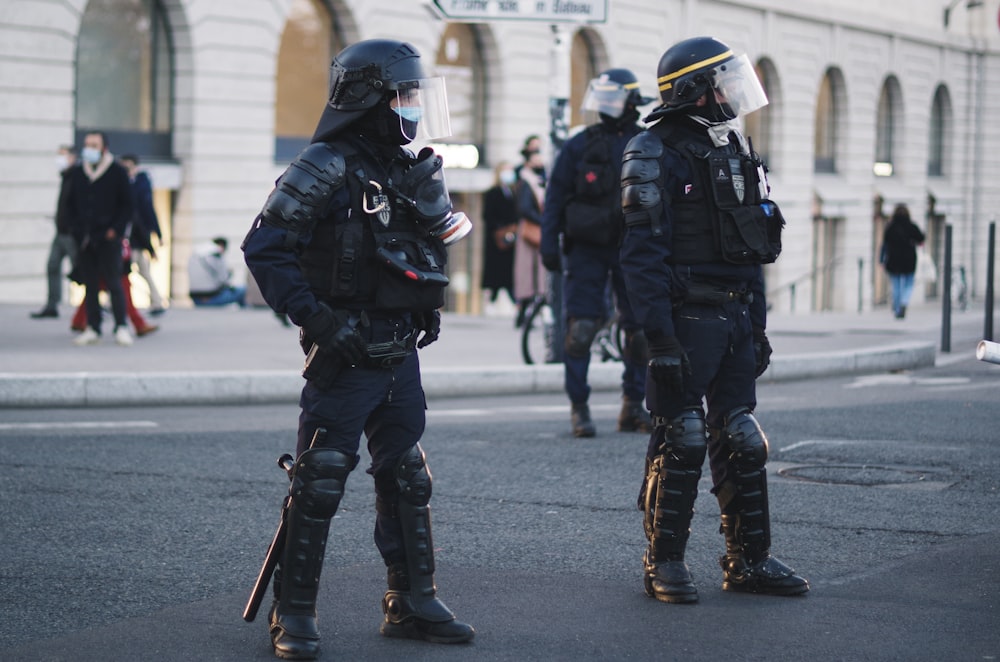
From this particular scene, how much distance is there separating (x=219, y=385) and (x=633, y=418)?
309cm

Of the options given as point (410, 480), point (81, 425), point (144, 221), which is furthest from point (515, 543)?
point (144, 221)

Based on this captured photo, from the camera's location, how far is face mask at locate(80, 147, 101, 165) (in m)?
13.5

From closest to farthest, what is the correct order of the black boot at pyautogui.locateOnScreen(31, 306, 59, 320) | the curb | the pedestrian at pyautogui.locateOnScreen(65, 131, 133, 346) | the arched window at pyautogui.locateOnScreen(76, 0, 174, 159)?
the curb < the pedestrian at pyautogui.locateOnScreen(65, 131, 133, 346) < the black boot at pyautogui.locateOnScreen(31, 306, 59, 320) < the arched window at pyautogui.locateOnScreen(76, 0, 174, 159)

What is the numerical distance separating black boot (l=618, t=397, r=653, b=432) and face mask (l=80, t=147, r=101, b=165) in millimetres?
6108

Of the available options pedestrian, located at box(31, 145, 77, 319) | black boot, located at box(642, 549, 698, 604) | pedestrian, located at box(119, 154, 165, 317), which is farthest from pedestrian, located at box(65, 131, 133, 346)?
black boot, located at box(642, 549, 698, 604)

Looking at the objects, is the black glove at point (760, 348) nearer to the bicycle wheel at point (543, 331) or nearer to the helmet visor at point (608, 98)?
the helmet visor at point (608, 98)

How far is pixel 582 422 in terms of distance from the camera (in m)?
9.09

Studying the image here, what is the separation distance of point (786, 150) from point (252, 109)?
1683 cm

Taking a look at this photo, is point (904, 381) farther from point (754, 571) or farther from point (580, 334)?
point (754, 571)

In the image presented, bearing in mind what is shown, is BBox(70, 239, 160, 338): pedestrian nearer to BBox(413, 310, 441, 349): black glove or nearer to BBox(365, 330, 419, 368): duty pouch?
BBox(413, 310, 441, 349): black glove

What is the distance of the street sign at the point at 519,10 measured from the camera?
1180 cm

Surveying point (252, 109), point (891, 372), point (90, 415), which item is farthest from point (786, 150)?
point (90, 415)

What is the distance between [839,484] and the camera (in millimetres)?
7465

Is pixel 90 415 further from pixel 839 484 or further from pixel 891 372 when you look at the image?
pixel 891 372
